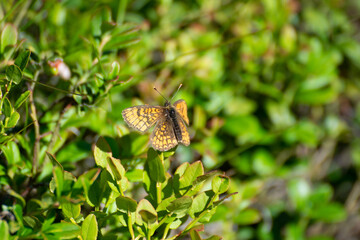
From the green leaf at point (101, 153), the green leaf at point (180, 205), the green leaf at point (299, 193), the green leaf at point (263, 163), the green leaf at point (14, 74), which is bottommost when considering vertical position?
the green leaf at point (299, 193)

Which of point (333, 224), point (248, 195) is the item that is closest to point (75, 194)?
point (248, 195)

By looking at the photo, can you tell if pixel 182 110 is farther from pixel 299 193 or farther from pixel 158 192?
pixel 299 193

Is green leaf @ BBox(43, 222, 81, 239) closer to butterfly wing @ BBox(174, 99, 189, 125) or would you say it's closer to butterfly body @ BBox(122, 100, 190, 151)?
butterfly body @ BBox(122, 100, 190, 151)

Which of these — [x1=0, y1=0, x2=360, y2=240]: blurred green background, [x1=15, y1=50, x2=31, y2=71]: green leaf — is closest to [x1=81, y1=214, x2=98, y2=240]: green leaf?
[x1=15, y1=50, x2=31, y2=71]: green leaf

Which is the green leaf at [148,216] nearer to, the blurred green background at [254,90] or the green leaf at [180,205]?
the green leaf at [180,205]

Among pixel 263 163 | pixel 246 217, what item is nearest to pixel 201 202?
pixel 246 217

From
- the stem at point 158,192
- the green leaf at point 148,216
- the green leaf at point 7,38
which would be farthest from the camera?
the green leaf at point 7,38

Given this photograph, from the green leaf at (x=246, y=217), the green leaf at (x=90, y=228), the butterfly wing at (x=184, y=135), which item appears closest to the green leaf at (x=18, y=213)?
the green leaf at (x=90, y=228)
